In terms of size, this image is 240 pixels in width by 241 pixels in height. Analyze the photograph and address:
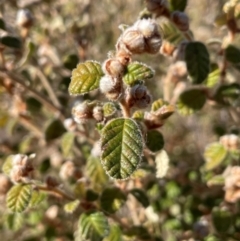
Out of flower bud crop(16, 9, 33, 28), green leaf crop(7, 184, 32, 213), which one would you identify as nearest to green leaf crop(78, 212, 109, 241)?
green leaf crop(7, 184, 32, 213)

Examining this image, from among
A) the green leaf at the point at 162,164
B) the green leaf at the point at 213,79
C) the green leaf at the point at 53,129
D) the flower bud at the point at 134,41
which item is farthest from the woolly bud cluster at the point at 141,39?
the green leaf at the point at 53,129

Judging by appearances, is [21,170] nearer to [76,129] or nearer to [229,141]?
[76,129]

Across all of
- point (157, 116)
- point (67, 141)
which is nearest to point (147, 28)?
point (157, 116)

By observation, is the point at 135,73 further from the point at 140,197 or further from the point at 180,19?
the point at 140,197

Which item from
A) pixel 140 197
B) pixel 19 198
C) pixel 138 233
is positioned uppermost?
pixel 19 198

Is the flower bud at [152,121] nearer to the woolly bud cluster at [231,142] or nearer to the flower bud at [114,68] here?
the flower bud at [114,68]
